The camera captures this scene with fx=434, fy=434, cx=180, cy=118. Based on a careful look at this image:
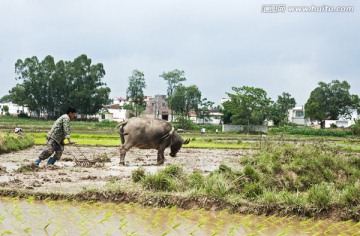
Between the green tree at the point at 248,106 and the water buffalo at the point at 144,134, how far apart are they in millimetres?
41859

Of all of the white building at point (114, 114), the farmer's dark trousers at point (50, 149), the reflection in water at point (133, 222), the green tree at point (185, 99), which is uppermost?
the green tree at point (185, 99)

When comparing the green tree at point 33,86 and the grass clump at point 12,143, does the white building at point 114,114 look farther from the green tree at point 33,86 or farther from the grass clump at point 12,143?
the grass clump at point 12,143

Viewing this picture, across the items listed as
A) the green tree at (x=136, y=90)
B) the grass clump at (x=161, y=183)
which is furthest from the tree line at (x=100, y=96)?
the grass clump at (x=161, y=183)

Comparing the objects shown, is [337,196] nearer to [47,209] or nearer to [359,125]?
[47,209]

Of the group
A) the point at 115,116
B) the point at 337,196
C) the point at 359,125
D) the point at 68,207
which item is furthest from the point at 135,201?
the point at 115,116

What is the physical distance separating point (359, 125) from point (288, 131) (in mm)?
8379

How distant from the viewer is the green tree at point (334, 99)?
81.5 metres

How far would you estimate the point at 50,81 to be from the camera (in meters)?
63.3

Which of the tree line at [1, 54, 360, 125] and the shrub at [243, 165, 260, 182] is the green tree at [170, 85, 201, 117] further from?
the shrub at [243, 165, 260, 182]

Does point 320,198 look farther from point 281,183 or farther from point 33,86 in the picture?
point 33,86

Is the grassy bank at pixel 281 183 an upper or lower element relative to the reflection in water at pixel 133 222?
upper

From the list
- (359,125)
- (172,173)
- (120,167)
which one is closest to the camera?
(172,173)

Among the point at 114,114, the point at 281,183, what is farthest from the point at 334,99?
the point at 281,183

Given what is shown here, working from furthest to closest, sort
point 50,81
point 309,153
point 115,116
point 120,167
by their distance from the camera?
point 115,116, point 50,81, point 120,167, point 309,153
